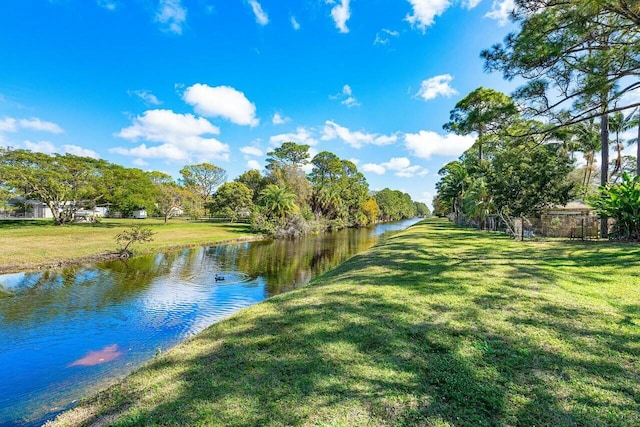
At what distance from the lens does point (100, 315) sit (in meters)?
8.75

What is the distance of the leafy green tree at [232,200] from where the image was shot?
46.3 metres

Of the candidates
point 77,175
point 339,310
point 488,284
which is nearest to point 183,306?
point 339,310

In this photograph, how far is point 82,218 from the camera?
142 ft

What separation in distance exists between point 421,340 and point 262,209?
33.1 metres

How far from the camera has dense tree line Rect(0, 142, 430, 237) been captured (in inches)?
1139

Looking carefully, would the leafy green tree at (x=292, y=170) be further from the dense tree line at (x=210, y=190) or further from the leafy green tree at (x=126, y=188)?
the leafy green tree at (x=126, y=188)

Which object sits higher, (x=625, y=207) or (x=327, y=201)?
(x=327, y=201)

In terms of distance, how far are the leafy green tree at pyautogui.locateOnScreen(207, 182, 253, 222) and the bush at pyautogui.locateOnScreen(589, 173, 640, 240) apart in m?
40.1

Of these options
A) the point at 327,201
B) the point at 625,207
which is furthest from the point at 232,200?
the point at 625,207

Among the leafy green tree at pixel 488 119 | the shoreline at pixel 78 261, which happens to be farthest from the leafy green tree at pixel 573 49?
the shoreline at pixel 78 261

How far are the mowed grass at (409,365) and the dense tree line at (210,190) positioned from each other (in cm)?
2909

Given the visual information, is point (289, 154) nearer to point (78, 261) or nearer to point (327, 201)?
point (327, 201)

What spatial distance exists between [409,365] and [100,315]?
29.9 feet

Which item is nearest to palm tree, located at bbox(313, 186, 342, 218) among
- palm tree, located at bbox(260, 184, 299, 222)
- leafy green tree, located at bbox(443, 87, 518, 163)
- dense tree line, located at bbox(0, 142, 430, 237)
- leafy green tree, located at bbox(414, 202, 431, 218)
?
dense tree line, located at bbox(0, 142, 430, 237)
